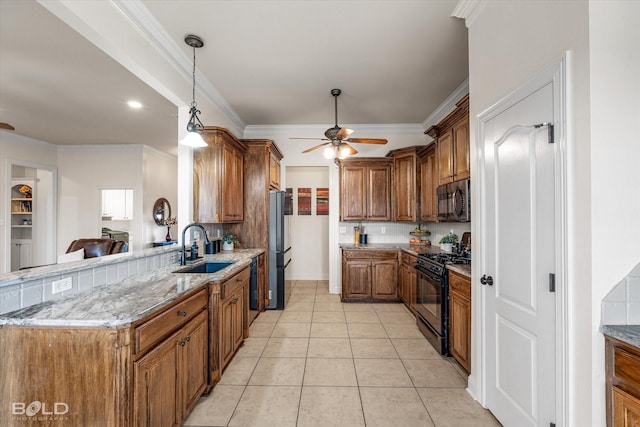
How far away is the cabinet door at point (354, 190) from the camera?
4.70 metres

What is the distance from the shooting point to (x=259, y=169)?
159 inches

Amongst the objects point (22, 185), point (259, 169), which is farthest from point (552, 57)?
point (22, 185)

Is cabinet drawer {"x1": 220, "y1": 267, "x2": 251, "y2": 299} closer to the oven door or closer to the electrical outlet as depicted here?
the electrical outlet

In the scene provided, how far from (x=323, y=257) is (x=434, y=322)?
3.51 metres

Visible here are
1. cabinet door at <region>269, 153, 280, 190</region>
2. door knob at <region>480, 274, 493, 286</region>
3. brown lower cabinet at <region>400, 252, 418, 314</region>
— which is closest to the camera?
door knob at <region>480, 274, 493, 286</region>

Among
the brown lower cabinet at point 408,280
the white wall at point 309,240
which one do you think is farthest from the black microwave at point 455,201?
the white wall at point 309,240

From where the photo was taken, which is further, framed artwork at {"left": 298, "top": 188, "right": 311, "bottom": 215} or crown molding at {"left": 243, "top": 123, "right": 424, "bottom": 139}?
framed artwork at {"left": 298, "top": 188, "right": 311, "bottom": 215}

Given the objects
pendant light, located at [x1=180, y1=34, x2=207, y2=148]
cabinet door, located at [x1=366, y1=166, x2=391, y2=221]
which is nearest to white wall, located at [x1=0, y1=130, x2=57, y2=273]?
pendant light, located at [x1=180, y1=34, x2=207, y2=148]

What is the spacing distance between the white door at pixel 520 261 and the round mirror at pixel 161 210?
21.1 feet

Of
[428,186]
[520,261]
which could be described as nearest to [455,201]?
[428,186]

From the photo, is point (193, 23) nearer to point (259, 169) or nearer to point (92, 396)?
point (259, 169)

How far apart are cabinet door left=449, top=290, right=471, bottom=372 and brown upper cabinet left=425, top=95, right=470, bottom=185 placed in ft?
4.09

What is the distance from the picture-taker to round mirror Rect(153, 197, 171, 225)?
622cm

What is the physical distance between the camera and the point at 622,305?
1154 millimetres
